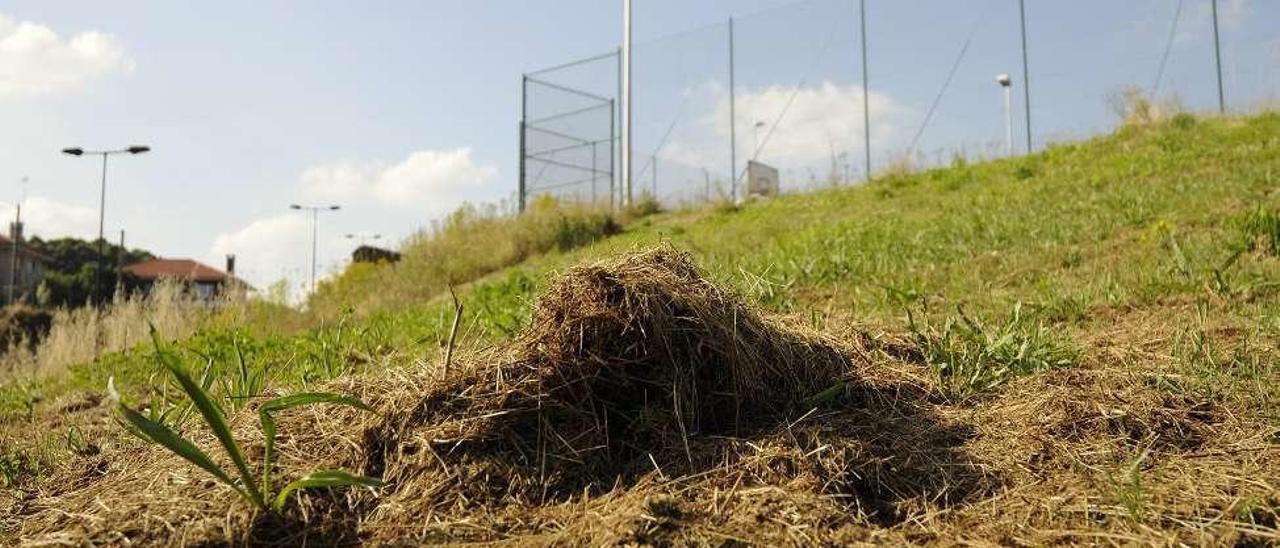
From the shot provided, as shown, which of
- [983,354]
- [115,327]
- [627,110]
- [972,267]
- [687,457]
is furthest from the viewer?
[627,110]

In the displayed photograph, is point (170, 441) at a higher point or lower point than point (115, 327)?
lower

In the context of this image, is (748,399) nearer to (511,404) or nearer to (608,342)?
(608,342)

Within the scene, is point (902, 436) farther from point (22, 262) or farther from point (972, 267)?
point (22, 262)

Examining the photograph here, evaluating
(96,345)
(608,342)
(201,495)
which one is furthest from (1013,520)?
(96,345)

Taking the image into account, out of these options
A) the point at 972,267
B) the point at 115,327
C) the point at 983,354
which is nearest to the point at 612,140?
the point at 115,327

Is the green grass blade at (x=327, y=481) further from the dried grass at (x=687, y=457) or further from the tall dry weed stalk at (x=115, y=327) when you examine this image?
the tall dry weed stalk at (x=115, y=327)

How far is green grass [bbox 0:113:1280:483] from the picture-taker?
11.8 feet

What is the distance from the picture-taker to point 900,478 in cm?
233

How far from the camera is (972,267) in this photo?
5531 millimetres

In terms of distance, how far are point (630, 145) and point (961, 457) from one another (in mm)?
17135

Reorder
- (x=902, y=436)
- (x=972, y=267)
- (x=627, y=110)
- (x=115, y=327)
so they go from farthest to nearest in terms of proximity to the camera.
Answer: (x=627, y=110) < (x=115, y=327) < (x=972, y=267) < (x=902, y=436)

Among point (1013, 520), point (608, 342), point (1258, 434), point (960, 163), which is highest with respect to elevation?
point (960, 163)

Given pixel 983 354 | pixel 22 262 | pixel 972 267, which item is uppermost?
pixel 22 262

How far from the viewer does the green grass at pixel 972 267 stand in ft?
11.8
